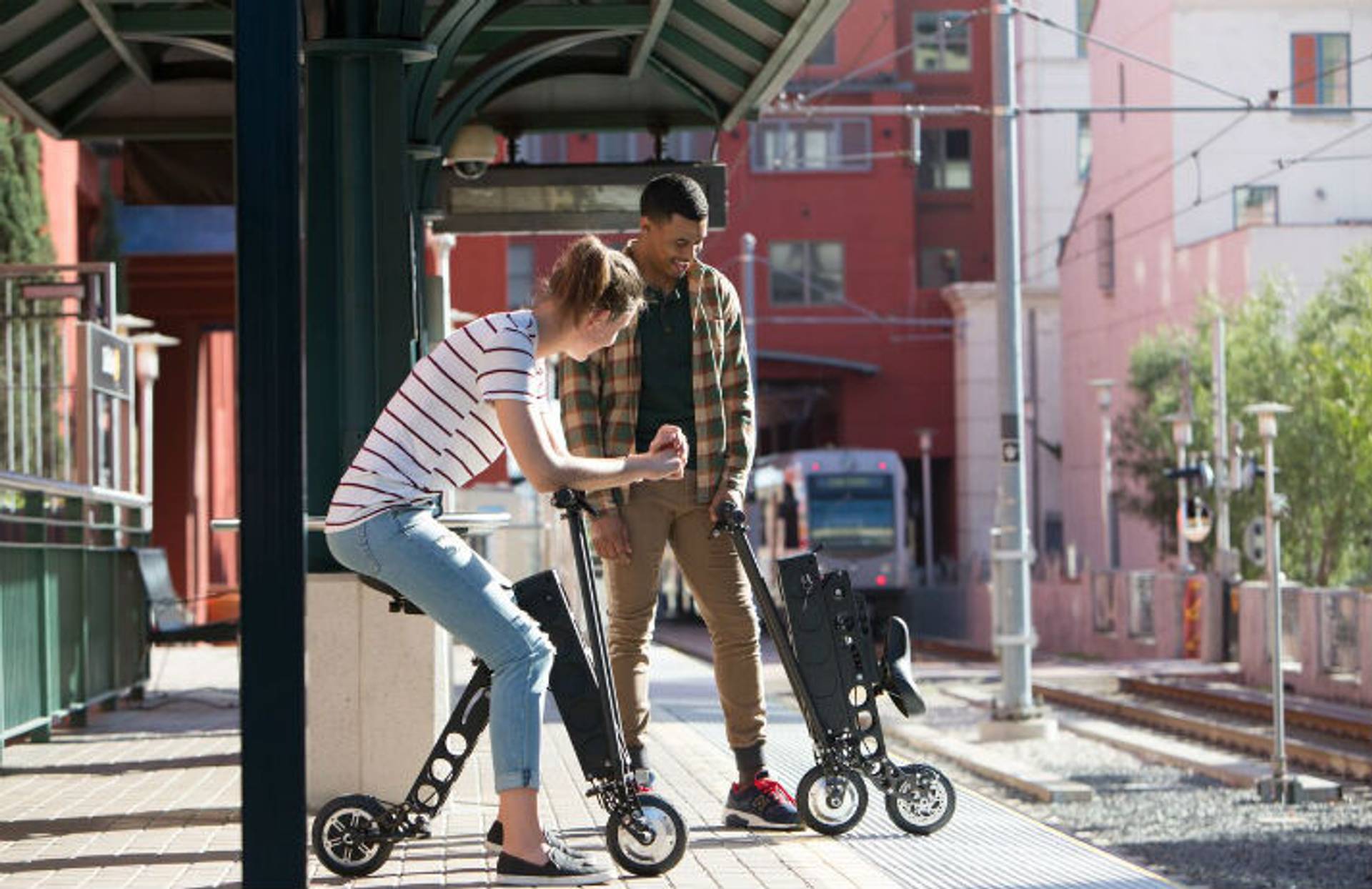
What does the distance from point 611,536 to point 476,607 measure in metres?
1.53

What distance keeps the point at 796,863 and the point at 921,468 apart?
56954 mm

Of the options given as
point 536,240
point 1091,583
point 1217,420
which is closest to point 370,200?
point 1217,420

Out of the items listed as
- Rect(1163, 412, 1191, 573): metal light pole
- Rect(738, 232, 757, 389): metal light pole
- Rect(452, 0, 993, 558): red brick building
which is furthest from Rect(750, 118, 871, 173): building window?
Rect(1163, 412, 1191, 573): metal light pole

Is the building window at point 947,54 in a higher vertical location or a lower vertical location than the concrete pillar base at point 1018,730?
higher

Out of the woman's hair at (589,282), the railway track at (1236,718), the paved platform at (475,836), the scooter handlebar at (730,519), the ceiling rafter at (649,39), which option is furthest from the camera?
the railway track at (1236,718)

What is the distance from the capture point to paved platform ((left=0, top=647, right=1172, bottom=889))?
7238mm

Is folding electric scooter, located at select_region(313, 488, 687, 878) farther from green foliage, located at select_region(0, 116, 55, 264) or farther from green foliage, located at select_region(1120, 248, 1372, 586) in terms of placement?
green foliage, located at select_region(1120, 248, 1372, 586)

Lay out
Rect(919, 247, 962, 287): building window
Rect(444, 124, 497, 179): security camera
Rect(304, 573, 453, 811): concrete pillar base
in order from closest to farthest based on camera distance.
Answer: Rect(304, 573, 453, 811): concrete pillar base < Rect(444, 124, 497, 179): security camera < Rect(919, 247, 962, 287): building window

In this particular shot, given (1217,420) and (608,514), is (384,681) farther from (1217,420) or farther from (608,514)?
(1217,420)

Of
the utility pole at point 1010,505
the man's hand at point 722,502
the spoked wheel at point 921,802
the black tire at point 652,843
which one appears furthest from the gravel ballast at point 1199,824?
the black tire at point 652,843

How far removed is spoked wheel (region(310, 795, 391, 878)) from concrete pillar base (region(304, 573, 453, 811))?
147 cm

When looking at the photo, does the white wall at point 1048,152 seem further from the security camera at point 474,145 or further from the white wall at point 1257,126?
the security camera at point 474,145

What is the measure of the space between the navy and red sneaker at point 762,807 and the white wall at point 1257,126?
3359 cm

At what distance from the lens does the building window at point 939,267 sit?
6406 centimetres
